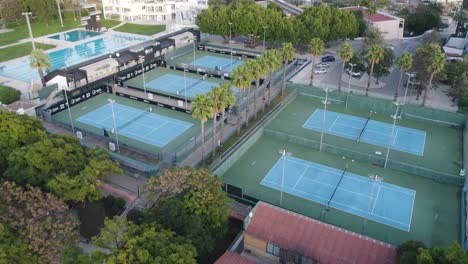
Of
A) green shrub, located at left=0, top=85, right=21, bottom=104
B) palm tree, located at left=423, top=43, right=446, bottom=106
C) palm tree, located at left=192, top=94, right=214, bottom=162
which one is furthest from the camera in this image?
green shrub, located at left=0, top=85, right=21, bottom=104

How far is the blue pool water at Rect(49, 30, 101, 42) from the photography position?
97606mm

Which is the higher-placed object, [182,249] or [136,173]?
[182,249]

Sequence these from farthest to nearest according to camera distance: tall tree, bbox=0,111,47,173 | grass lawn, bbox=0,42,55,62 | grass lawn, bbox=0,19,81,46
→ grass lawn, bbox=0,19,81,46
grass lawn, bbox=0,42,55,62
tall tree, bbox=0,111,47,173

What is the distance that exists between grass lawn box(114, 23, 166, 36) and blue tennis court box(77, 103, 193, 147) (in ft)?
158

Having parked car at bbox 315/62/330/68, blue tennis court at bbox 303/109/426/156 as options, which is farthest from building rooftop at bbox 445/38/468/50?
blue tennis court at bbox 303/109/426/156

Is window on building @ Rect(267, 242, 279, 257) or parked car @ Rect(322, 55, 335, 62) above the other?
parked car @ Rect(322, 55, 335, 62)

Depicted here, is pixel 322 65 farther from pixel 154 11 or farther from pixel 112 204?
pixel 154 11

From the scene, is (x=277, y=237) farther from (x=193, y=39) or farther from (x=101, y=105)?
(x=193, y=39)

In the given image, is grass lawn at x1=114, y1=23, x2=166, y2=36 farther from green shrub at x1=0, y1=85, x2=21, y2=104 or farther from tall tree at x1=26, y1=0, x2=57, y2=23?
green shrub at x1=0, y1=85, x2=21, y2=104

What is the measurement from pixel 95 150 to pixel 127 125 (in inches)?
566

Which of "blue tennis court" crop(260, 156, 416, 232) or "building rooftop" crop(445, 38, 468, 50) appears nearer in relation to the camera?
"blue tennis court" crop(260, 156, 416, 232)

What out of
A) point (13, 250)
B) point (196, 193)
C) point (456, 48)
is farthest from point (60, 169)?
point (456, 48)

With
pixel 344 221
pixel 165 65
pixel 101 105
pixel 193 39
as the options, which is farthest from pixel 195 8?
pixel 344 221

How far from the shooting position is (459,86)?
55969mm
